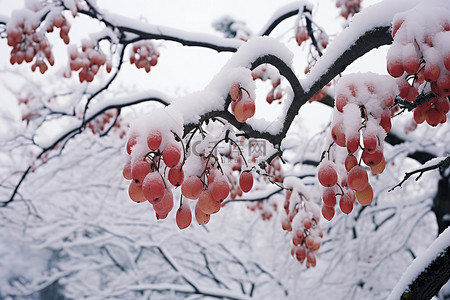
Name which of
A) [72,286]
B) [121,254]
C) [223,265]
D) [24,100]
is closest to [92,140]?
[24,100]

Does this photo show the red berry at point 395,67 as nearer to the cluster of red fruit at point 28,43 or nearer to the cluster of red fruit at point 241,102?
the cluster of red fruit at point 241,102

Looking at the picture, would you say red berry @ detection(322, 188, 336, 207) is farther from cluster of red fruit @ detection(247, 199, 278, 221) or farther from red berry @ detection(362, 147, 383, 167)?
A: cluster of red fruit @ detection(247, 199, 278, 221)

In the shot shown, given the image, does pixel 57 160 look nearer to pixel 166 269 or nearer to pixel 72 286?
pixel 72 286

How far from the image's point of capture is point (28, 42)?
112 inches

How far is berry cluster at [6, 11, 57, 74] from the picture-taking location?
2633 millimetres

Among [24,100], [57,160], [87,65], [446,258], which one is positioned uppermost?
[57,160]

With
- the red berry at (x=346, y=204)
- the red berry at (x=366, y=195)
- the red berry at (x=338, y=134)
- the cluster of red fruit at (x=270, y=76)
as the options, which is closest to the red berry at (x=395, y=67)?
the red berry at (x=338, y=134)

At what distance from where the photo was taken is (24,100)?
5.75 m

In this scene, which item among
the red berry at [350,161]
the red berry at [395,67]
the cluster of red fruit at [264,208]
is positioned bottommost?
the red berry at [350,161]

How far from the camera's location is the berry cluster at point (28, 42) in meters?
2.63

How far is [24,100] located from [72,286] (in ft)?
15.1

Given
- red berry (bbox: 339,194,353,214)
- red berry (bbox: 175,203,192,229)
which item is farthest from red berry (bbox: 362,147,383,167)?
red berry (bbox: 175,203,192,229)

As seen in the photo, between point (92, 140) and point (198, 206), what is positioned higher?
point (92, 140)

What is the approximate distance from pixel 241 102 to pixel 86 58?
2447 millimetres
